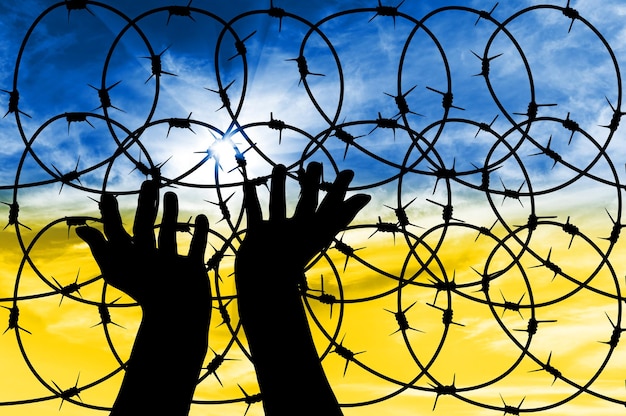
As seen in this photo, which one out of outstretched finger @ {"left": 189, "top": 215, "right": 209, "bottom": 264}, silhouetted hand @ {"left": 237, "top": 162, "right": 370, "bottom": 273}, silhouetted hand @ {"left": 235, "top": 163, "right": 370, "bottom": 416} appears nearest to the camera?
silhouetted hand @ {"left": 235, "top": 163, "right": 370, "bottom": 416}

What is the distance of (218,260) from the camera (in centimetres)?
477

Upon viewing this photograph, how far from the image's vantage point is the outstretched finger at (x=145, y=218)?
3371 mm

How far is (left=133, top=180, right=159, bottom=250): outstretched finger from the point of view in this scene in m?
3.37

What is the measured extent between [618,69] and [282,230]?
3647mm

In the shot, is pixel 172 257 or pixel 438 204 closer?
pixel 172 257

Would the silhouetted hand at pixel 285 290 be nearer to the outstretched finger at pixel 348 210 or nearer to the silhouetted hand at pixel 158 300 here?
the outstretched finger at pixel 348 210

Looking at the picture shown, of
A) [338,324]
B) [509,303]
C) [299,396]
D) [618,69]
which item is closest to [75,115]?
[338,324]

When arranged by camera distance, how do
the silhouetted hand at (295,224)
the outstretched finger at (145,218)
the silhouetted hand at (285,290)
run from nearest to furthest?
the silhouetted hand at (285,290) → the silhouetted hand at (295,224) → the outstretched finger at (145,218)

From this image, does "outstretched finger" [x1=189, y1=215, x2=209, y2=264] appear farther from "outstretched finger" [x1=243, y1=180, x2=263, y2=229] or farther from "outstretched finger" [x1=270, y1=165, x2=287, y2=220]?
"outstretched finger" [x1=270, y1=165, x2=287, y2=220]

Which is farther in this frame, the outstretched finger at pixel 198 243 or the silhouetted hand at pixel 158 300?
the outstretched finger at pixel 198 243

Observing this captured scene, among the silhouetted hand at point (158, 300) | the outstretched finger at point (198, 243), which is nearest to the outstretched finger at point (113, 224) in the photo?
the silhouetted hand at point (158, 300)

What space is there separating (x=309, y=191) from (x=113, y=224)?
3.75 feet

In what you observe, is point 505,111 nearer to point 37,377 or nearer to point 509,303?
point 509,303

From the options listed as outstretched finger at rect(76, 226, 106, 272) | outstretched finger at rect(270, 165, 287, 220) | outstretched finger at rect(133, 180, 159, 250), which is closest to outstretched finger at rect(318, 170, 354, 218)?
outstretched finger at rect(270, 165, 287, 220)
